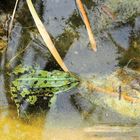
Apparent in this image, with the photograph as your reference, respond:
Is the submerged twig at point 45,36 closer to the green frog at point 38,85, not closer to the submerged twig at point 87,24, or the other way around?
the green frog at point 38,85

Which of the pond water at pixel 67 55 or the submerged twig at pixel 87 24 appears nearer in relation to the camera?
the pond water at pixel 67 55

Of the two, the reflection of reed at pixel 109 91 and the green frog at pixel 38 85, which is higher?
the green frog at pixel 38 85

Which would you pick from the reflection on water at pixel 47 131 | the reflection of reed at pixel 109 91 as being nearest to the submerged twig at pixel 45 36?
the reflection of reed at pixel 109 91

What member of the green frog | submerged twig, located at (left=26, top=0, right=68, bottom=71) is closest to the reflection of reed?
the green frog

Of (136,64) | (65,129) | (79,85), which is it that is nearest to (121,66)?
(136,64)

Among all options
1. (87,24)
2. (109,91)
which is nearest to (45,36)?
(87,24)

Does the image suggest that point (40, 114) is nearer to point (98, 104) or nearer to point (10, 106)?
point (10, 106)
